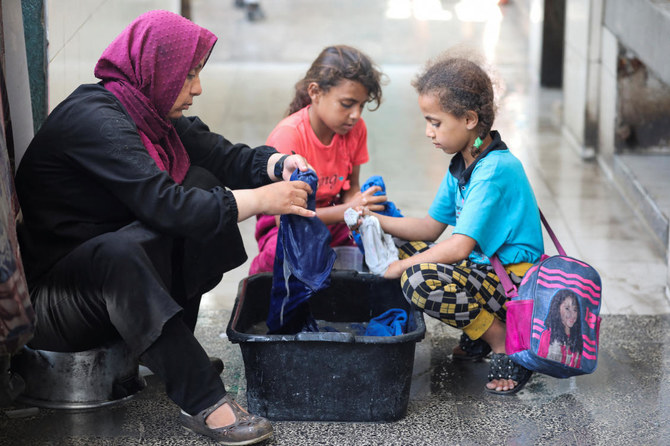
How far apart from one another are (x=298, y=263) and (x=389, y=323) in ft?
1.47

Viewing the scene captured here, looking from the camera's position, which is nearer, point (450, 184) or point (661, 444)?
point (661, 444)

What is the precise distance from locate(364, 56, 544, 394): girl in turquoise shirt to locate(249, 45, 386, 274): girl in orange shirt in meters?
0.38

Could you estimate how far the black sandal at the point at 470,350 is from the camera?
3131mm

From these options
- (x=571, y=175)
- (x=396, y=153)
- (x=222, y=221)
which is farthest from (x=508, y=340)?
(x=396, y=153)

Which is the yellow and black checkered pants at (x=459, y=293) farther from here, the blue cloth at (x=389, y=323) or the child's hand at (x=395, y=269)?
the blue cloth at (x=389, y=323)

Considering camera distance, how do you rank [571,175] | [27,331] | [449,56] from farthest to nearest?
[571,175] < [449,56] < [27,331]

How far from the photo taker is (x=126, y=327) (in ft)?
7.95

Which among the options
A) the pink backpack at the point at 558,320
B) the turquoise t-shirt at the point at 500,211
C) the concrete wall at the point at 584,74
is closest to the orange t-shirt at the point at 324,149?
the turquoise t-shirt at the point at 500,211

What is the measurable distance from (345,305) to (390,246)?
28 centimetres

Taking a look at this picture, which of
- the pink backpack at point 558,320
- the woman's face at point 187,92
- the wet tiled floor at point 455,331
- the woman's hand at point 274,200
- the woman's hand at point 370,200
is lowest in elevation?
the wet tiled floor at point 455,331

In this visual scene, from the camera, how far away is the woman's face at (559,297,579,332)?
8.71ft

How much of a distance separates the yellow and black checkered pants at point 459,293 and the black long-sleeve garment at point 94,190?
61 cm

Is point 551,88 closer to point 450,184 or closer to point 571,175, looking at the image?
point 571,175

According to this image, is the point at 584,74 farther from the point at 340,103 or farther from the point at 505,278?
the point at 505,278
